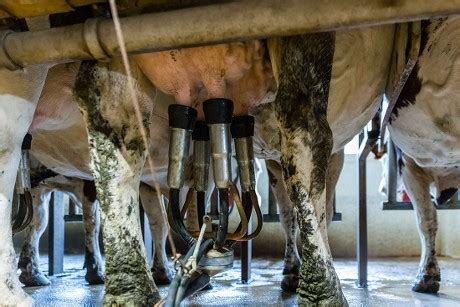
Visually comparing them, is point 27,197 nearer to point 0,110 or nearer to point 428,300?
point 0,110

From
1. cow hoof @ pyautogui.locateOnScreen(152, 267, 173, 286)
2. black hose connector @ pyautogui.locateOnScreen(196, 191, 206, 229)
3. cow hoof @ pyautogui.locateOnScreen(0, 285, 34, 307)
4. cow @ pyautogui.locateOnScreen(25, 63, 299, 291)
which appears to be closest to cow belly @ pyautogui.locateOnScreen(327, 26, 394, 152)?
cow @ pyautogui.locateOnScreen(25, 63, 299, 291)

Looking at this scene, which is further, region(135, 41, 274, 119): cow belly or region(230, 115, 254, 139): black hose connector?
region(230, 115, 254, 139): black hose connector

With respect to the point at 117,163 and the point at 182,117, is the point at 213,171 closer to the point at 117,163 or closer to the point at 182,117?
the point at 182,117

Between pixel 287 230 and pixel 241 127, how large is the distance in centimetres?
181

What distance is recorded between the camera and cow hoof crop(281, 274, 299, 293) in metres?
3.45

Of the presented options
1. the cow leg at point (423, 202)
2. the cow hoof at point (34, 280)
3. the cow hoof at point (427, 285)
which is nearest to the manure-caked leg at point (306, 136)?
the cow hoof at point (427, 285)

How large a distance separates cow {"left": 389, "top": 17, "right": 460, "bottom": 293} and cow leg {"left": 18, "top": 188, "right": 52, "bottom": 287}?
2.38 m

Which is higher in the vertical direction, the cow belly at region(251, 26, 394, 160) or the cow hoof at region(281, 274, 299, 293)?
the cow belly at region(251, 26, 394, 160)

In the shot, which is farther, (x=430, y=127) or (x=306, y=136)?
(x=430, y=127)

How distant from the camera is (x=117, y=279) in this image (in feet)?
6.21

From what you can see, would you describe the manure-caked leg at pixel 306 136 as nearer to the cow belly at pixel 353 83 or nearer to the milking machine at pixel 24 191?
the cow belly at pixel 353 83

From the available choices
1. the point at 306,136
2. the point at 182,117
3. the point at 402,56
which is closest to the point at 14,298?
the point at 182,117

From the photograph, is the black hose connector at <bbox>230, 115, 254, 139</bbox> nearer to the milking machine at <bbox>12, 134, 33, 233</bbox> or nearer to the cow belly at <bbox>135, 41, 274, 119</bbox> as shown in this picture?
the cow belly at <bbox>135, 41, 274, 119</bbox>

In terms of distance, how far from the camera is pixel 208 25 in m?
1.67
